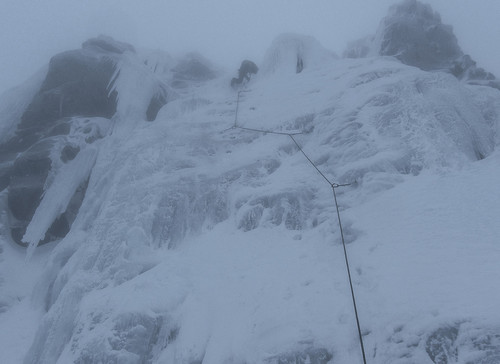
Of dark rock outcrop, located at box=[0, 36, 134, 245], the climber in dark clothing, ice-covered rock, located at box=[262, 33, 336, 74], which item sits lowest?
dark rock outcrop, located at box=[0, 36, 134, 245]

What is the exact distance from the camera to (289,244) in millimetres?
9039

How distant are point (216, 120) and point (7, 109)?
1103 centimetres

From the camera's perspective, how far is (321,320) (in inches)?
262

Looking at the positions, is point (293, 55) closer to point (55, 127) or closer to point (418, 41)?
point (418, 41)

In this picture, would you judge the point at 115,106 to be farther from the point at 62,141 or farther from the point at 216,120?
the point at 216,120

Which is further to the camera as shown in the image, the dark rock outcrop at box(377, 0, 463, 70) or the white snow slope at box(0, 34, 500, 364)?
the dark rock outcrop at box(377, 0, 463, 70)

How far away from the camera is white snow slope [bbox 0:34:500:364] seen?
249 inches

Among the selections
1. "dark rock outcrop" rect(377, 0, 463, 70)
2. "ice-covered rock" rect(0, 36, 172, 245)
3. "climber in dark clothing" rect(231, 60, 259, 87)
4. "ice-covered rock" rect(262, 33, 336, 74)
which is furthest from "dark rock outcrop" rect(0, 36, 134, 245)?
"dark rock outcrop" rect(377, 0, 463, 70)

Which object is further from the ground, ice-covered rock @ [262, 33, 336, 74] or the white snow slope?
ice-covered rock @ [262, 33, 336, 74]

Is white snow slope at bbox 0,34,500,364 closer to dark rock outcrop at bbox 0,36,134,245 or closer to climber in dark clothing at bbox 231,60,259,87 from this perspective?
dark rock outcrop at bbox 0,36,134,245

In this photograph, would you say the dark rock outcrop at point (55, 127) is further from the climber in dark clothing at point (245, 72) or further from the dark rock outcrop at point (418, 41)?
the dark rock outcrop at point (418, 41)

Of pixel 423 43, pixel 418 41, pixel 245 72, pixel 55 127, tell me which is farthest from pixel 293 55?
pixel 55 127

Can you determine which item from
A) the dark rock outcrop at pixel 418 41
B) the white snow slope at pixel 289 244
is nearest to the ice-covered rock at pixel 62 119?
the white snow slope at pixel 289 244

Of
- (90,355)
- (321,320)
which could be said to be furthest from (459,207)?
(90,355)
